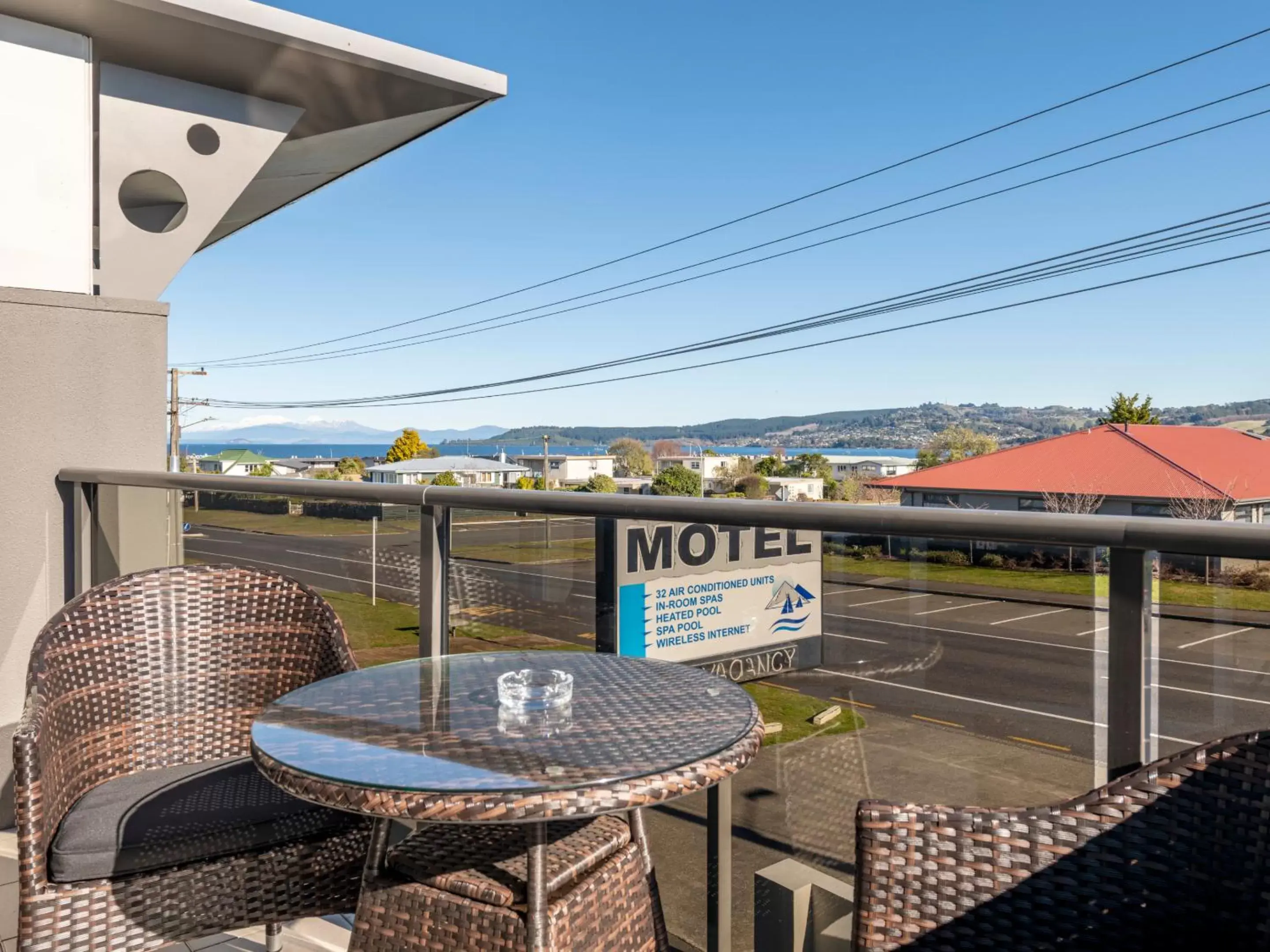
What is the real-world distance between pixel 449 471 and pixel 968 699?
30637mm

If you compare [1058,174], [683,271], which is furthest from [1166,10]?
[683,271]

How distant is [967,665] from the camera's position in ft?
4.91

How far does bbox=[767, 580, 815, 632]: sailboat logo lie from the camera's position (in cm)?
173

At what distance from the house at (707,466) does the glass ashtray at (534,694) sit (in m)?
59.4

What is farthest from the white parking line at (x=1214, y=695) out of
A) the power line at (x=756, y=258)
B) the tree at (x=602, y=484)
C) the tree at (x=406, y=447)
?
the power line at (x=756, y=258)

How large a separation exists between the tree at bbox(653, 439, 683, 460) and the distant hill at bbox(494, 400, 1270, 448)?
21.5 ft

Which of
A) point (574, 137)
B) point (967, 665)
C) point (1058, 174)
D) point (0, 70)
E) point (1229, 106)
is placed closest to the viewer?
point (967, 665)

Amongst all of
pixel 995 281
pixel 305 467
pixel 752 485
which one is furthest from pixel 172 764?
pixel 305 467

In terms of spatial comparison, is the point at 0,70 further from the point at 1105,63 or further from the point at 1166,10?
the point at 1105,63

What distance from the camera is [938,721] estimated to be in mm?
1511

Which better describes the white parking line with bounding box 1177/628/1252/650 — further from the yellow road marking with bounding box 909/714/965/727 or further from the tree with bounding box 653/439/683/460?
the tree with bounding box 653/439/683/460

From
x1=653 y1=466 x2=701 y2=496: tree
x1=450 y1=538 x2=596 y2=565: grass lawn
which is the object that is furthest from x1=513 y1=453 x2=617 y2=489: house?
x1=450 y1=538 x2=596 y2=565: grass lawn

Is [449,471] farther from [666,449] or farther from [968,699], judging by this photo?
[666,449]

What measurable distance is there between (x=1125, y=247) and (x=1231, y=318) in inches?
1420
